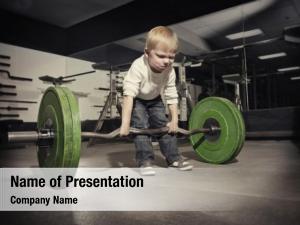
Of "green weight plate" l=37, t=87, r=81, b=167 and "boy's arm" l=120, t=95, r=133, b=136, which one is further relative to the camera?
"boy's arm" l=120, t=95, r=133, b=136

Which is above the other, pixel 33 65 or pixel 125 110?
pixel 33 65

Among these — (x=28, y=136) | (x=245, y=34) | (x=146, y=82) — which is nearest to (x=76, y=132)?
(x=28, y=136)

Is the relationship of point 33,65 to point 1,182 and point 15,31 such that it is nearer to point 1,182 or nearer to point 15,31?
point 15,31

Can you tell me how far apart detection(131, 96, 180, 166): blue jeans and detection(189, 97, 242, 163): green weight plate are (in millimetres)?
168

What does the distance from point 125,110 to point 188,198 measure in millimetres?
438

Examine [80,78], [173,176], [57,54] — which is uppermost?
[57,54]

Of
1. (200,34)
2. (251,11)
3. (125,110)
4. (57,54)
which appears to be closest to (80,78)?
(57,54)

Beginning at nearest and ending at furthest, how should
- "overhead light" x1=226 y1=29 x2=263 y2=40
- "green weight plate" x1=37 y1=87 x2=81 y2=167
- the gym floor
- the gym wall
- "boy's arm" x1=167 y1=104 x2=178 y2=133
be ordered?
the gym floor
"green weight plate" x1=37 y1=87 x2=81 y2=167
"boy's arm" x1=167 y1=104 x2=178 y2=133
the gym wall
"overhead light" x1=226 y1=29 x2=263 y2=40

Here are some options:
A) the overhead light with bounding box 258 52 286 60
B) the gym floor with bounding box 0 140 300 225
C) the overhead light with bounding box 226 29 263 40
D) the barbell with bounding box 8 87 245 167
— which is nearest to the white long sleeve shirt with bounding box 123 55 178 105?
the barbell with bounding box 8 87 245 167

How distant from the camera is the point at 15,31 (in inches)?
143

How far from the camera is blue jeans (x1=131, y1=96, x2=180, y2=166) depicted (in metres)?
1.11

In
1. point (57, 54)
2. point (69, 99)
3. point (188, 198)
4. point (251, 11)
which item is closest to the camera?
point (188, 198)

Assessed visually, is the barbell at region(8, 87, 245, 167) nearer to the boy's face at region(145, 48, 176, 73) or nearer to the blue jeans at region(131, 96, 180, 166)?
the blue jeans at region(131, 96, 180, 166)

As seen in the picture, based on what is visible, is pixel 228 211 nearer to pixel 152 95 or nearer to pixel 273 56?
pixel 152 95
